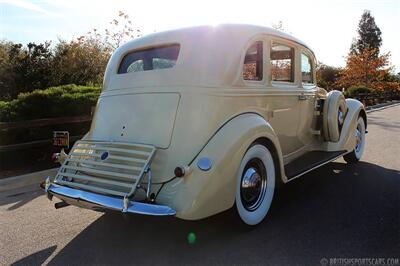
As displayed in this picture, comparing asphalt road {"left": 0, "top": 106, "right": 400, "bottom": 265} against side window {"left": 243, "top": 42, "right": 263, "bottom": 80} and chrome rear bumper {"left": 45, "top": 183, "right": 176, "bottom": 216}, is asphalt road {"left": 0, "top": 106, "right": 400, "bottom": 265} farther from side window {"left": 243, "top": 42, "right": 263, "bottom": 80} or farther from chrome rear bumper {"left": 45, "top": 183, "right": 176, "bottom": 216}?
side window {"left": 243, "top": 42, "right": 263, "bottom": 80}

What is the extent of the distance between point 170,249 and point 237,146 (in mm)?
1087

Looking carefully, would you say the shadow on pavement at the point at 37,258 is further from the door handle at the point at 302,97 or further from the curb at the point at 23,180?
the door handle at the point at 302,97

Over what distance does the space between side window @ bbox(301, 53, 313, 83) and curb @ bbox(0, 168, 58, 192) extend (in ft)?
13.8

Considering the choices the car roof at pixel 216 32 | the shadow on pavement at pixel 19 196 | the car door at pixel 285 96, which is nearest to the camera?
the car roof at pixel 216 32

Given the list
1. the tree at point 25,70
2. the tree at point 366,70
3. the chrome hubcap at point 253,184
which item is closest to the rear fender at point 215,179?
the chrome hubcap at point 253,184

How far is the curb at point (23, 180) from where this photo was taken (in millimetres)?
5484

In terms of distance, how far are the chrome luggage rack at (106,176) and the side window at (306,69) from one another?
2.82 meters

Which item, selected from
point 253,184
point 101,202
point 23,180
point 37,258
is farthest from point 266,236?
point 23,180

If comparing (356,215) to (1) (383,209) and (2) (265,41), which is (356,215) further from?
(2) (265,41)

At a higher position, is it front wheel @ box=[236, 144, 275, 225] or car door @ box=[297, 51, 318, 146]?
car door @ box=[297, 51, 318, 146]

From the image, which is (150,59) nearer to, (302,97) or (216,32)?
(216,32)

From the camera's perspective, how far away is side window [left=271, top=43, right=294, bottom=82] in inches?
175

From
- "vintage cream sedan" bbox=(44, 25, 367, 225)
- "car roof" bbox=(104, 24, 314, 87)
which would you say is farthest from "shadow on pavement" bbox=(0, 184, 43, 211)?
"car roof" bbox=(104, 24, 314, 87)

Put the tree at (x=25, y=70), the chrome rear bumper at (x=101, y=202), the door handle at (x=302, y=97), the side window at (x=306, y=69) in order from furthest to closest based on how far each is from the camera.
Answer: the tree at (x=25, y=70), the side window at (x=306, y=69), the door handle at (x=302, y=97), the chrome rear bumper at (x=101, y=202)
